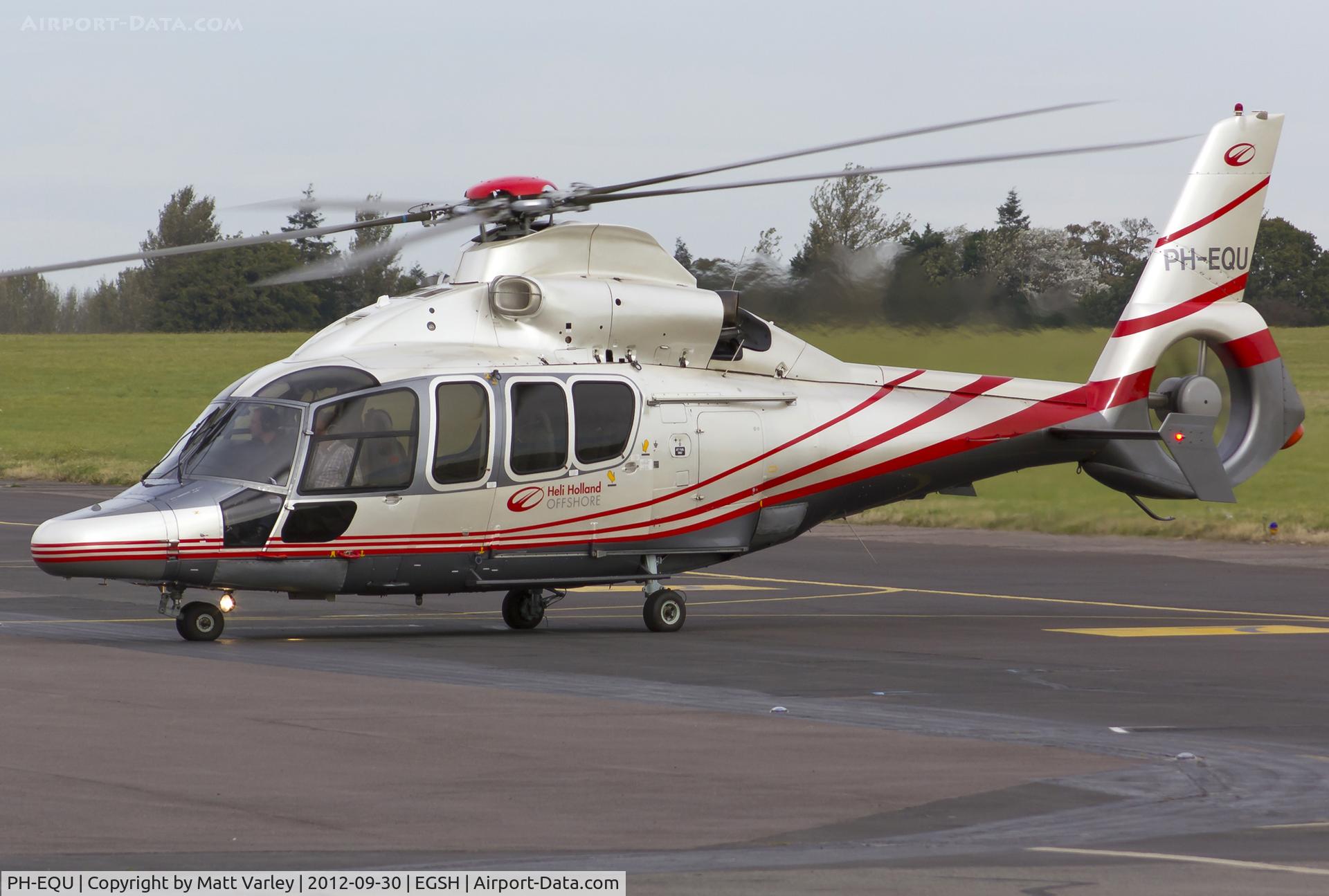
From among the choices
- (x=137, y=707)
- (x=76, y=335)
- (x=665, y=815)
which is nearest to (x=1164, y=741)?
(x=665, y=815)

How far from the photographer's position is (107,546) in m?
15.8

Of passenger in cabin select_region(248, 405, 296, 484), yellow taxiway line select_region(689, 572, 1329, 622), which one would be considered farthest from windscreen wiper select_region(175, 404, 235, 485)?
yellow taxiway line select_region(689, 572, 1329, 622)

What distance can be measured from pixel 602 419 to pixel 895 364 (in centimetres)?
570

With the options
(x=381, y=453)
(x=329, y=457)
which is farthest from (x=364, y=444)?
(x=329, y=457)

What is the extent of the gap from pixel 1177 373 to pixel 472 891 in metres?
16.9

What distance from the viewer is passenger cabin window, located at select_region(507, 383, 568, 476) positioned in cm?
1764

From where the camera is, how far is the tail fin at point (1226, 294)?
71.9 ft

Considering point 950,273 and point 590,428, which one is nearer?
point 590,428

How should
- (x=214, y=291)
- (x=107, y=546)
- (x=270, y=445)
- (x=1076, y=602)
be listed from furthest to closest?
(x=214, y=291)
(x=1076, y=602)
(x=270, y=445)
(x=107, y=546)

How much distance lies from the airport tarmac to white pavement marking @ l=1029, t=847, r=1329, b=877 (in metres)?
0.02

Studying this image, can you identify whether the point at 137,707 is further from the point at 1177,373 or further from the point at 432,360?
the point at 1177,373

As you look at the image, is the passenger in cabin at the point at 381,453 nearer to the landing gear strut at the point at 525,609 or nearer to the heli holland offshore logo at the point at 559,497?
the heli holland offshore logo at the point at 559,497

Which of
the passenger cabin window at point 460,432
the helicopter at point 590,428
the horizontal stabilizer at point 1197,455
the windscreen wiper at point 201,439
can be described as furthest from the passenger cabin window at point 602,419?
the horizontal stabilizer at point 1197,455

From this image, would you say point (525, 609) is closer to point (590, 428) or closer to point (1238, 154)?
point (590, 428)
